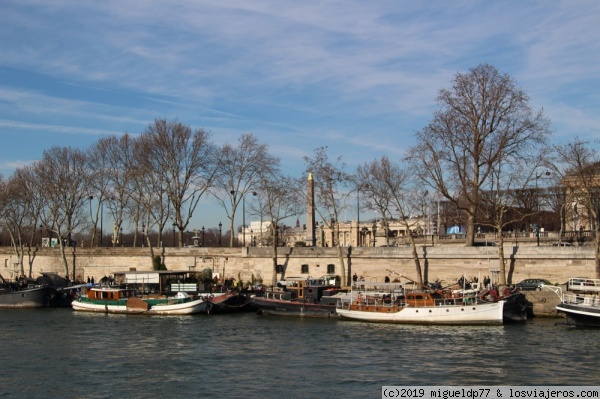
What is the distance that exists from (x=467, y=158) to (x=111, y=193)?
3308 cm

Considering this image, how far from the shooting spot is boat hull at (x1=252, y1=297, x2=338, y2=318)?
143 feet

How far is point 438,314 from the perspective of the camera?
128 feet

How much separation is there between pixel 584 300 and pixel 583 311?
1.31 m

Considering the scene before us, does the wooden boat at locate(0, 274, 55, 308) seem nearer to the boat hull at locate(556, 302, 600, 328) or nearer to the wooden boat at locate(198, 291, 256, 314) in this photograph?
the wooden boat at locate(198, 291, 256, 314)

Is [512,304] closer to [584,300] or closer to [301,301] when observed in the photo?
[584,300]

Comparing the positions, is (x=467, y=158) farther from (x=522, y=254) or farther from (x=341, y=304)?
(x=341, y=304)

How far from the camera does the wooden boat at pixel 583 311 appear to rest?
36.2 metres

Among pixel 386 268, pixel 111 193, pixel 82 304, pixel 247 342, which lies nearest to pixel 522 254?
pixel 386 268

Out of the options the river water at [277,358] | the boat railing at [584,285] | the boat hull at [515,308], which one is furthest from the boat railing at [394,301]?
the boat railing at [584,285]

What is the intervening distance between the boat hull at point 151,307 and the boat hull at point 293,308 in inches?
153

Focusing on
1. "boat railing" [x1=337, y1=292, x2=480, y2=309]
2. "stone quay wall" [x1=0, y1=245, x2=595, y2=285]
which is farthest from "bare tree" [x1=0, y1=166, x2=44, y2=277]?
"boat railing" [x1=337, y1=292, x2=480, y2=309]

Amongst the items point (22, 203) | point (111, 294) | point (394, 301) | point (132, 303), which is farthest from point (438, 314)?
point (22, 203)

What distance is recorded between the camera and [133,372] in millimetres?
27078

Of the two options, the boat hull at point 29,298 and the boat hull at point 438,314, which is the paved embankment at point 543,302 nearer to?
the boat hull at point 438,314
